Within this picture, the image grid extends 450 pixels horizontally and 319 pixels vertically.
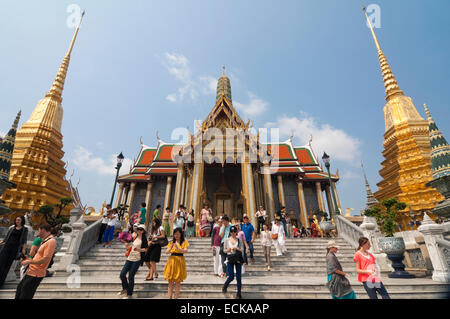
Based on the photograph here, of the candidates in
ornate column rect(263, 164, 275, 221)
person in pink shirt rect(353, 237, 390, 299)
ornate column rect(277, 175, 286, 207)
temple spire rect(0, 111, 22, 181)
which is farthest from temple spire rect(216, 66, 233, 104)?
person in pink shirt rect(353, 237, 390, 299)

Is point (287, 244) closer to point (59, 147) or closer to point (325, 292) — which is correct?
point (325, 292)

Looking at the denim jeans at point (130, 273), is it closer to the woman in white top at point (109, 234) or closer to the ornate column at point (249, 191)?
the woman in white top at point (109, 234)

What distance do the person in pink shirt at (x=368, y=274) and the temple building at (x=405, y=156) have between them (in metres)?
15.5

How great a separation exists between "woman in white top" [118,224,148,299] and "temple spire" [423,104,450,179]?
29.0 ft

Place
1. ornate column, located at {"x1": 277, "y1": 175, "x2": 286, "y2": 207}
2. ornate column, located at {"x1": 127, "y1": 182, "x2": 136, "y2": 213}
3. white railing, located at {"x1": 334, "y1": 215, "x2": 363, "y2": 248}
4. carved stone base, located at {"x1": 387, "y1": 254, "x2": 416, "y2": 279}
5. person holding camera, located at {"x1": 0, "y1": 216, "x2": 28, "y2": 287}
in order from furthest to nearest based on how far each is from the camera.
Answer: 1. ornate column, located at {"x1": 127, "y1": 182, "x2": 136, "y2": 213}
2. ornate column, located at {"x1": 277, "y1": 175, "x2": 286, "y2": 207}
3. white railing, located at {"x1": 334, "y1": 215, "x2": 363, "y2": 248}
4. carved stone base, located at {"x1": 387, "y1": 254, "x2": 416, "y2": 279}
5. person holding camera, located at {"x1": 0, "y1": 216, "x2": 28, "y2": 287}

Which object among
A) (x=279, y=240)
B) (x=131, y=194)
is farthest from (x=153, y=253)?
(x=131, y=194)

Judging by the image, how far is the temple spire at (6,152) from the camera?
7.69m

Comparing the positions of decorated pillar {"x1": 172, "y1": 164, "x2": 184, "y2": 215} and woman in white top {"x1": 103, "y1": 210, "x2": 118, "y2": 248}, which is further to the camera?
decorated pillar {"x1": 172, "y1": 164, "x2": 184, "y2": 215}

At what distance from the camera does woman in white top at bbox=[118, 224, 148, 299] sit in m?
4.41

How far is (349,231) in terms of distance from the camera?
922 cm

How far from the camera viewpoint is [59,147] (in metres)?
→ 21.5

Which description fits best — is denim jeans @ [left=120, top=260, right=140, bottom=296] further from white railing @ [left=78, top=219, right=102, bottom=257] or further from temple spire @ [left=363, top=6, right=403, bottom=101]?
temple spire @ [left=363, top=6, right=403, bottom=101]

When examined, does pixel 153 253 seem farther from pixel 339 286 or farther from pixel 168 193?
pixel 168 193

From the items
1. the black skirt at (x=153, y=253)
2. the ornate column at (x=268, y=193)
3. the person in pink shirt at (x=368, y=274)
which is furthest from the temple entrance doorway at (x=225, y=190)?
the person in pink shirt at (x=368, y=274)
